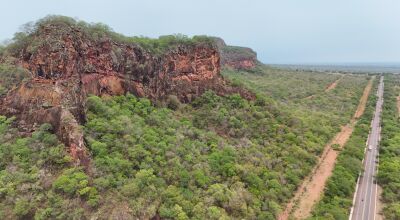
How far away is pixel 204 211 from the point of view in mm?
31625

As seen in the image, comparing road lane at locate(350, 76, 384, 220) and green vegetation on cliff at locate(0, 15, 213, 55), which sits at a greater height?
green vegetation on cliff at locate(0, 15, 213, 55)

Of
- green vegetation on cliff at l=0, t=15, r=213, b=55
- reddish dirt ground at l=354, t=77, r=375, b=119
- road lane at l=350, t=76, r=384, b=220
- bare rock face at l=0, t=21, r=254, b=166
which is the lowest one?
road lane at l=350, t=76, r=384, b=220

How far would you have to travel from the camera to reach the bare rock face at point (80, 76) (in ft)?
108

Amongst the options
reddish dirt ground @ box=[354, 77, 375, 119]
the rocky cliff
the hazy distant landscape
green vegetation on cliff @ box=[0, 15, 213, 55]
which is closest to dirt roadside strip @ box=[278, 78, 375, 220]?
the hazy distant landscape

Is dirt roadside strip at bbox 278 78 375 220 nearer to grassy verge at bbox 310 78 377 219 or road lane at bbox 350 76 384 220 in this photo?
grassy verge at bbox 310 78 377 219

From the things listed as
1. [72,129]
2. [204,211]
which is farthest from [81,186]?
[204,211]

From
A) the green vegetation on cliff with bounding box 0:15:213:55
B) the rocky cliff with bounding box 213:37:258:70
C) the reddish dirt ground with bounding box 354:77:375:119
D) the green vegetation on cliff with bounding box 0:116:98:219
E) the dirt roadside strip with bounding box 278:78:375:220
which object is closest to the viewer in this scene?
the green vegetation on cliff with bounding box 0:116:98:219

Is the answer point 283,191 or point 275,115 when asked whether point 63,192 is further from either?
point 275,115

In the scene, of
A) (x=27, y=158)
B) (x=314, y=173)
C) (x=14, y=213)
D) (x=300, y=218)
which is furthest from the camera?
(x=314, y=173)

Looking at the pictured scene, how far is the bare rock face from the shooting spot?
1296 inches

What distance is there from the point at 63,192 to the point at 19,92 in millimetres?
14156

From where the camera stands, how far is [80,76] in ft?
128

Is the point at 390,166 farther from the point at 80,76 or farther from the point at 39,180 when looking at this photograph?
the point at 39,180

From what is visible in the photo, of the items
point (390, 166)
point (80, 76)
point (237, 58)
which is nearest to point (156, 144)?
point (80, 76)
